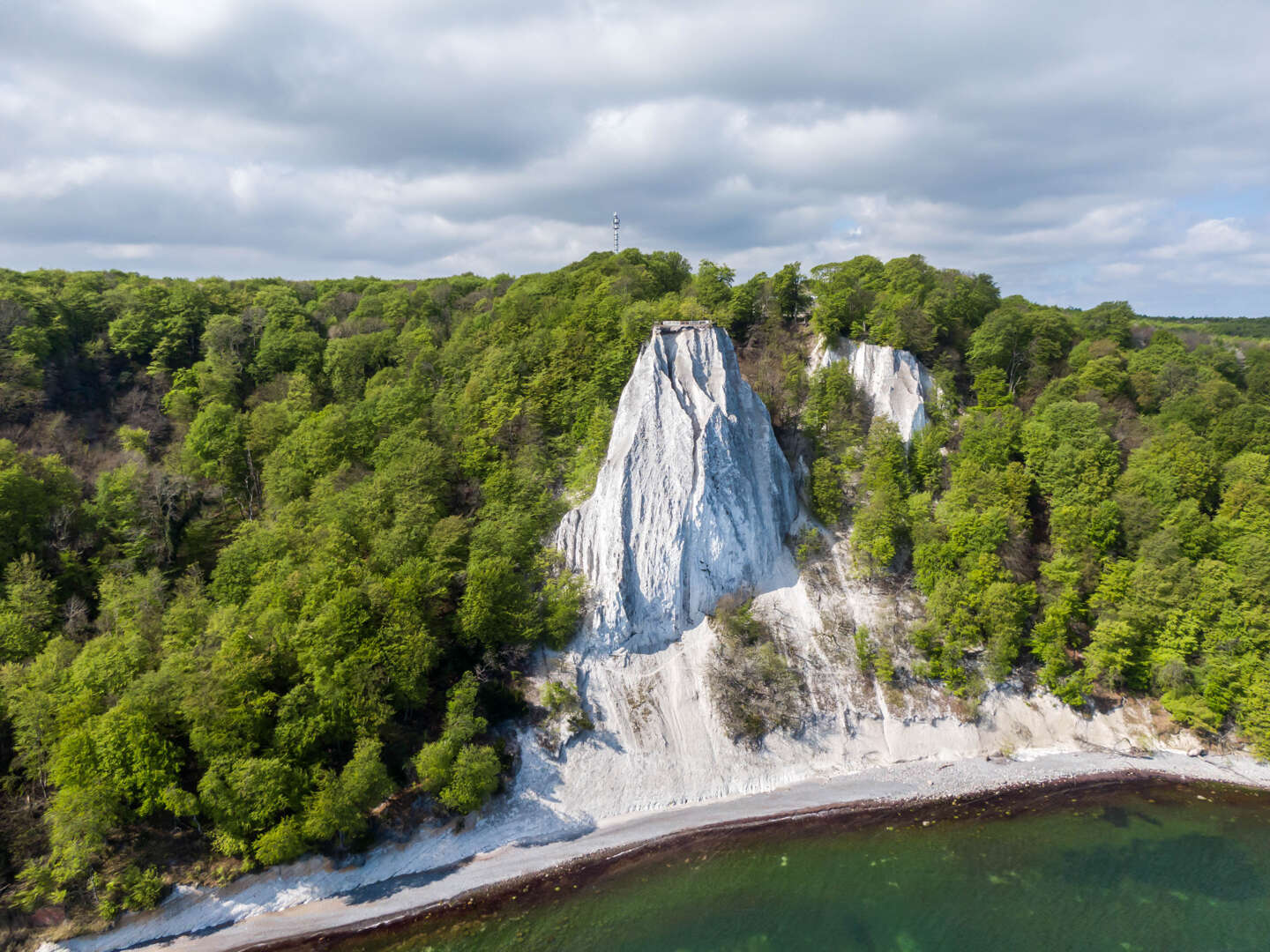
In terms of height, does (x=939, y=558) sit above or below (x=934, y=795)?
above

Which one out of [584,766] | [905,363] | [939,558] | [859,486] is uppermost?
[905,363]

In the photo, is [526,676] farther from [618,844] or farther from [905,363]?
[905,363]

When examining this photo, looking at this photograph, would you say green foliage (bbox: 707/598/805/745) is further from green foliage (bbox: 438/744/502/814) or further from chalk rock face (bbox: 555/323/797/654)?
green foliage (bbox: 438/744/502/814)

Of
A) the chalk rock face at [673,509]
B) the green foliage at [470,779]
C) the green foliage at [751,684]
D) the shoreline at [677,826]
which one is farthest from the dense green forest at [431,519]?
the green foliage at [751,684]

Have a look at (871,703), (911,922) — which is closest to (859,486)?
(871,703)

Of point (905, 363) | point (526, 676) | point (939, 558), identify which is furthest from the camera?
point (905, 363)

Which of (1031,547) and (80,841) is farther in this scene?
(1031,547)

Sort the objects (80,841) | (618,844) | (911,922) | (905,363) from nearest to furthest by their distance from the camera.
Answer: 1. (80,841)
2. (911,922)
3. (618,844)
4. (905,363)

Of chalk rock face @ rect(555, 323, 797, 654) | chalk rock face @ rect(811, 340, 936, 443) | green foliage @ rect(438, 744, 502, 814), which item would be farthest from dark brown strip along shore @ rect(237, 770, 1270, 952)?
chalk rock face @ rect(811, 340, 936, 443)
